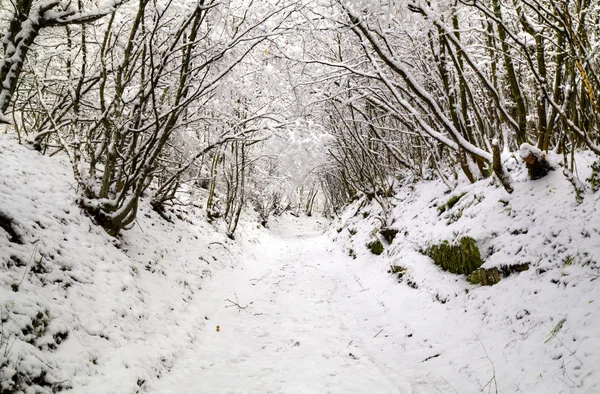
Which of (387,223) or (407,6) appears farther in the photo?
(387,223)

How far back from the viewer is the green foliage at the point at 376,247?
31.4 ft

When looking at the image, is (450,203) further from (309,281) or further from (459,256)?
(309,281)

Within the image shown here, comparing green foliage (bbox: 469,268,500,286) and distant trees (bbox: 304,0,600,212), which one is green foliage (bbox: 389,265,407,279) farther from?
distant trees (bbox: 304,0,600,212)

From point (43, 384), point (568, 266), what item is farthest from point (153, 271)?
point (568, 266)

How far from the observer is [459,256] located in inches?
210

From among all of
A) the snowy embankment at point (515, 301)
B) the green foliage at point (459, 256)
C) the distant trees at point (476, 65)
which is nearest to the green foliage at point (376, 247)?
the distant trees at point (476, 65)

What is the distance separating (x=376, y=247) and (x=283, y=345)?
6.03 meters

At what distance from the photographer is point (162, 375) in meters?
3.63

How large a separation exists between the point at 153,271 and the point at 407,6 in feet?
20.9

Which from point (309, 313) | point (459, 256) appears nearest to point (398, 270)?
point (459, 256)

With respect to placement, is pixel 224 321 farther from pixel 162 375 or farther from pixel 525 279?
pixel 525 279

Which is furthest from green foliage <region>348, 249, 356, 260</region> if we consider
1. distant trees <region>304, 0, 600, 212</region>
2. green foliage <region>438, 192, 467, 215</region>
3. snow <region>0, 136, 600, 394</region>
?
green foliage <region>438, 192, 467, 215</region>

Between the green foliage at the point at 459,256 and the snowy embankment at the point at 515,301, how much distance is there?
122 millimetres

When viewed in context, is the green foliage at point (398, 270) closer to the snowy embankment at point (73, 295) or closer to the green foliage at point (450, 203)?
the green foliage at point (450, 203)
